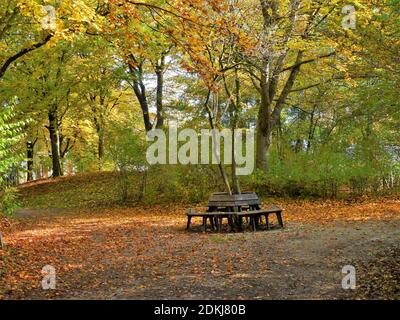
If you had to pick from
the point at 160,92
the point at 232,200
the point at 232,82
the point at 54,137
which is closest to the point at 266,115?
the point at 232,82

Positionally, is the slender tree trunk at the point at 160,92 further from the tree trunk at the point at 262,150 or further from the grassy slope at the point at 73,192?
the tree trunk at the point at 262,150

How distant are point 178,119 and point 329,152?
348 inches

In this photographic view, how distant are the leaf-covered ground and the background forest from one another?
1.95 m

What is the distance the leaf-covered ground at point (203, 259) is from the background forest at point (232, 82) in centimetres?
195

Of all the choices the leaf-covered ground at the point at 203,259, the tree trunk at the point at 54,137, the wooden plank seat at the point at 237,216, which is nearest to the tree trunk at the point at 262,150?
the leaf-covered ground at the point at 203,259

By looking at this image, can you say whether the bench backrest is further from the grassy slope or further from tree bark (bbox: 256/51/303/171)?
the grassy slope

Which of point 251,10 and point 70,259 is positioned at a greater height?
point 251,10

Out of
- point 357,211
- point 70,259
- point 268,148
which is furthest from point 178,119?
point 70,259

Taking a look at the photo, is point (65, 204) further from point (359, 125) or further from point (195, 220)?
point (359, 125)

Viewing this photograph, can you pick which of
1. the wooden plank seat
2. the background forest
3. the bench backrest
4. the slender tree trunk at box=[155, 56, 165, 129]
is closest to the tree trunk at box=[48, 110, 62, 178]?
the background forest

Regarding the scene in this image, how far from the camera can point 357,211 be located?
1259 centimetres

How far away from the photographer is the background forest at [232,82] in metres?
8.90

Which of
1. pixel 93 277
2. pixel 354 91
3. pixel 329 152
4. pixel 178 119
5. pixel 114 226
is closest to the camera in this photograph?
pixel 93 277

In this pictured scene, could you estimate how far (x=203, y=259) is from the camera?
723 centimetres
